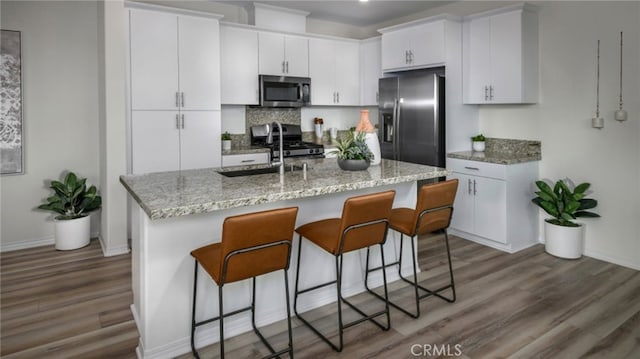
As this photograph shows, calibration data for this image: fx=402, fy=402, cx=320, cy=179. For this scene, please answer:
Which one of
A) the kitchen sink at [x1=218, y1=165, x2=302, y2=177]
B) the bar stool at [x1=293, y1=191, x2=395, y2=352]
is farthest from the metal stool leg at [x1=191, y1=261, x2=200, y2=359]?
the kitchen sink at [x1=218, y1=165, x2=302, y2=177]

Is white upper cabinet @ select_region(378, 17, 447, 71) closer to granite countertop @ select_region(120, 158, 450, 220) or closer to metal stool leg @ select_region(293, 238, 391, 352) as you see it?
granite countertop @ select_region(120, 158, 450, 220)

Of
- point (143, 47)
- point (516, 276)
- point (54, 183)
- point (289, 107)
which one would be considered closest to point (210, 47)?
point (143, 47)

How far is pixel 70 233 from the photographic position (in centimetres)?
399

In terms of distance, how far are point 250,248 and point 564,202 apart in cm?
323

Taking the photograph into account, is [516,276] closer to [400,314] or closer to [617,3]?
[400,314]

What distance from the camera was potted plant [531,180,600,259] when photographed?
12.2 feet

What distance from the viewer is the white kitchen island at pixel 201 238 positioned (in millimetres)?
2152

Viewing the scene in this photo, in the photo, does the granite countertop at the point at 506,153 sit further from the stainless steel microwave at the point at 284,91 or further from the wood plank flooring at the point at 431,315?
the stainless steel microwave at the point at 284,91

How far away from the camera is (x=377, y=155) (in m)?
3.23

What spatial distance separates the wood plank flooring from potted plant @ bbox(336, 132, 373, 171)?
3.27ft

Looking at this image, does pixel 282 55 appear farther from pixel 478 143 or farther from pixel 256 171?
pixel 478 143

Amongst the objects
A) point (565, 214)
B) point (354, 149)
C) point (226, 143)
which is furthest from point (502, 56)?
point (226, 143)

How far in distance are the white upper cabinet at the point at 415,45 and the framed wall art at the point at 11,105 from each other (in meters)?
3.96

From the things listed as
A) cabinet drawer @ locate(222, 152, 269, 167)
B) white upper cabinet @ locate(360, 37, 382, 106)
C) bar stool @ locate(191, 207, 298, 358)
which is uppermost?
white upper cabinet @ locate(360, 37, 382, 106)
